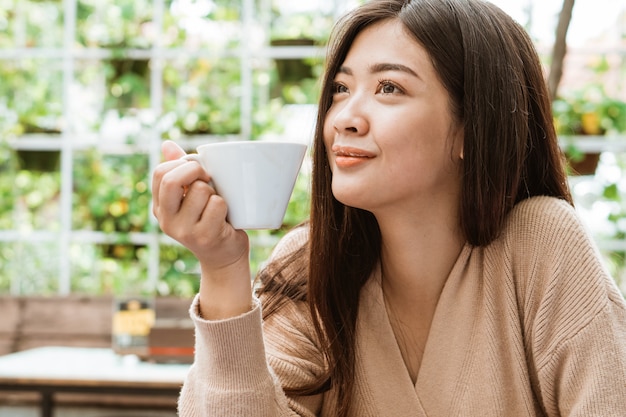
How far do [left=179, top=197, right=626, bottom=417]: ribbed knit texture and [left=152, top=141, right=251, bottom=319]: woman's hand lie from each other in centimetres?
3

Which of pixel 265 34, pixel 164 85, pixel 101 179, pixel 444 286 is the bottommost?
pixel 101 179

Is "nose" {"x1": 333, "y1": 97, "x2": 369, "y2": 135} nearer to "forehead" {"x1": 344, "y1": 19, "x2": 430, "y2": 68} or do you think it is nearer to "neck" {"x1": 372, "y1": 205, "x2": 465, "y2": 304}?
"forehead" {"x1": 344, "y1": 19, "x2": 430, "y2": 68}

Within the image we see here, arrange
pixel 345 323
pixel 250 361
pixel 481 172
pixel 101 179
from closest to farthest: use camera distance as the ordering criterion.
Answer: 1. pixel 250 361
2. pixel 481 172
3. pixel 345 323
4. pixel 101 179

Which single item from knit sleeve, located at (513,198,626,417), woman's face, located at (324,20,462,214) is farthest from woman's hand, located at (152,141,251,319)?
knit sleeve, located at (513,198,626,417)

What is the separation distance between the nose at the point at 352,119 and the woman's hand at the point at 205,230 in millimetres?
224

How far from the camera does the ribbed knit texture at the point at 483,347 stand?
3.78 feet

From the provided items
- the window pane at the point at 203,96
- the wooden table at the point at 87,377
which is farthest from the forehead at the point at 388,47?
the window pane at the point at 203,96

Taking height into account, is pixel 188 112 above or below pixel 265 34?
below

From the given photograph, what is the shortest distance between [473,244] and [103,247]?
2470 mm

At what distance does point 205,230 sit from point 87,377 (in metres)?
1.59

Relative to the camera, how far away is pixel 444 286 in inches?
53.9

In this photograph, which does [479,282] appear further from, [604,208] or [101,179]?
[101,179]

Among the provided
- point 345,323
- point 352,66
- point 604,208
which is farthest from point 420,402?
point 604,208

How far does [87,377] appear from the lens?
246 cm
